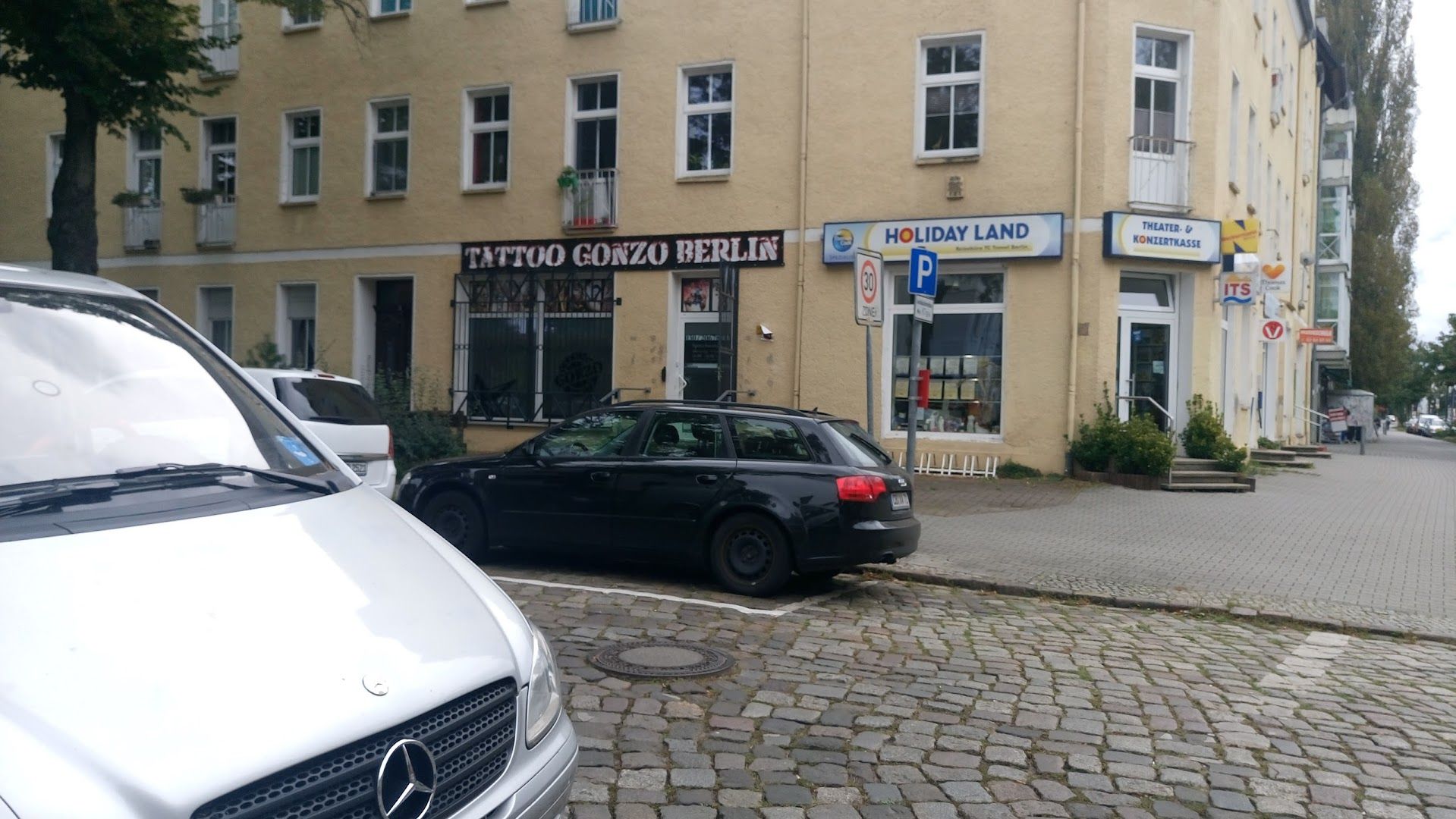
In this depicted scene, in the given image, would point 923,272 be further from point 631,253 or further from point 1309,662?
point 631,253

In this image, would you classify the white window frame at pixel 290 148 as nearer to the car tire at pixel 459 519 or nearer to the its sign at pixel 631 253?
the its sign at pixel 631 253

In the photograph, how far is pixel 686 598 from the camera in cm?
844

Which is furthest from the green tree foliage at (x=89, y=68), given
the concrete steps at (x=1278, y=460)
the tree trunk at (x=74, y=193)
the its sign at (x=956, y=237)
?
the concrete steps at (x=1278, y=460)

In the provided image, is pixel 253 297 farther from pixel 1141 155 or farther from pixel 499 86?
pixel 1141 155

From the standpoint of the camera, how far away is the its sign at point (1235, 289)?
1839 centimetres

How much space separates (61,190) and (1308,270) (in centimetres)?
3228

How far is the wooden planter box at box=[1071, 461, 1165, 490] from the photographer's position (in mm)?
16422

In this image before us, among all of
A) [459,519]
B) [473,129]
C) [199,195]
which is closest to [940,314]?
[473,129]

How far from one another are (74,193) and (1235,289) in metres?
18.1

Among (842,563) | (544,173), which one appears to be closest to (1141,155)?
(544,173)

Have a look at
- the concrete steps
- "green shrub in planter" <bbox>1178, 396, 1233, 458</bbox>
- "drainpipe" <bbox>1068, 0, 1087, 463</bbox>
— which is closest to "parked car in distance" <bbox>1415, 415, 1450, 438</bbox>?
the concrete steps

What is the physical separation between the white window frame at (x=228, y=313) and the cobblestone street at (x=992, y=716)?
57.5 feet

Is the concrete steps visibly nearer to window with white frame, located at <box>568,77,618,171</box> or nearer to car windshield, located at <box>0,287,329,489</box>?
window with white frame, located at <box>568,77,618,171</box>

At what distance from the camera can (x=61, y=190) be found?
1677 centimetres
